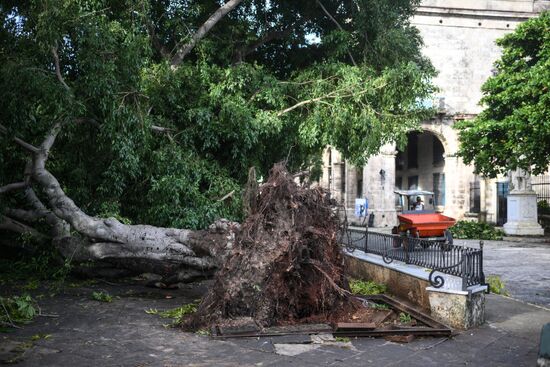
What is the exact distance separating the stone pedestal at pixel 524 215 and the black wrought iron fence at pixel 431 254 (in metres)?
16.4

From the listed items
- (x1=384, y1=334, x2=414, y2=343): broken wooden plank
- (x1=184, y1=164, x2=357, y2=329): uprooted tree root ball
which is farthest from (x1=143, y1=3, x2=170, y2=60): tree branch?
(x1=384, y1=334, x2=414, y2=343): broken wooden plank

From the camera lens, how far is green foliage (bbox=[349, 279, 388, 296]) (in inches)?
394

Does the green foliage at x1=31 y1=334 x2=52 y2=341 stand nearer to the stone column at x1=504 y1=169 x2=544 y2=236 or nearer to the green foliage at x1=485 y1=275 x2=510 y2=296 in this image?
the green foliage at x1=485 y1=275 x2=510 y2=296

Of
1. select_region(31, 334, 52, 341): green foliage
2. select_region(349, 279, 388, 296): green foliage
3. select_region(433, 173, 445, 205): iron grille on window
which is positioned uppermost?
select_region(433, 173, 445, 205): iron grille on window

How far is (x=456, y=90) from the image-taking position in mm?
35188

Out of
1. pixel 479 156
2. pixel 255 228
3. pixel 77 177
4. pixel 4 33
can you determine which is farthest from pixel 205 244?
pixel 479 156

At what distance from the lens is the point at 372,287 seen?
10.3 metres

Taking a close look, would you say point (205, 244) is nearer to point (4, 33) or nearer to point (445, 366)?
point (445, 366)

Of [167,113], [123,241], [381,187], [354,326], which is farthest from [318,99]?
[381,187]

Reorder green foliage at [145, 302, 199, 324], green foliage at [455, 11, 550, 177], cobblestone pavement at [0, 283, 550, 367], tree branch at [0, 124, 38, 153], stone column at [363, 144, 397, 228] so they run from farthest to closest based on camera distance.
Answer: stone column at [363, 144, 397, 228] < green foliage at [455, 11, 550, 177] < tree branch at [0, 124, 38, 153] < green foliage at [145, 302, 199, 324] < cobblestone pavement at [0, 283, 550, 367]

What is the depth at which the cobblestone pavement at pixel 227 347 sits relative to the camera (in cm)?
620

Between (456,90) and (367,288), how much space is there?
1108 inches

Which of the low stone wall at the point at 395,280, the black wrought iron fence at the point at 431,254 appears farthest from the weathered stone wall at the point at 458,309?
the low stone wall at the point at 395,280

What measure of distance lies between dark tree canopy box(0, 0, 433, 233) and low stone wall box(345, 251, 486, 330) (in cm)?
456
